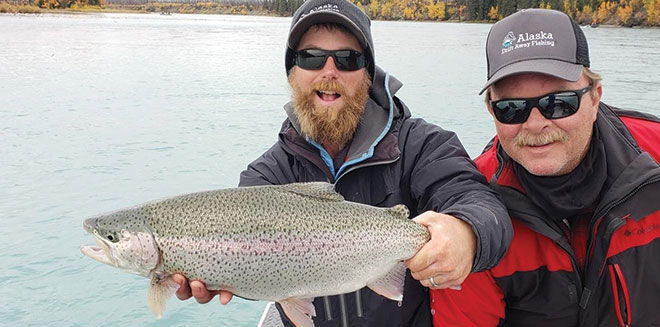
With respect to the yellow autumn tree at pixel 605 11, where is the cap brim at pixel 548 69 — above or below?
below

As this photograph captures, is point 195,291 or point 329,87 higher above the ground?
point 329,87

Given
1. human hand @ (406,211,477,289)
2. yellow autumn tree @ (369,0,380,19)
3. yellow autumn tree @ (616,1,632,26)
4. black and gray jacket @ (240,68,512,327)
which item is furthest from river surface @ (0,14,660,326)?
yellow autumn tree @ (369,0,380,19)

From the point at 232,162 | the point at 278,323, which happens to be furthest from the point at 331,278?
Answer: the point at 232,162

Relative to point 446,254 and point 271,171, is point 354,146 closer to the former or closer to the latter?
point 271,171

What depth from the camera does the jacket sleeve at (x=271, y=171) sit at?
9.61 ft

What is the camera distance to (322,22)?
9.75 ft

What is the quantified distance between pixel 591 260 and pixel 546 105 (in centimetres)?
75

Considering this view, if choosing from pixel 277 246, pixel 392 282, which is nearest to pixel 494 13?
pixel 392 282

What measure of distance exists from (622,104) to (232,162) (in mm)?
10785

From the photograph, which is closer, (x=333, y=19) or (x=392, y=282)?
(x=392, y=282)

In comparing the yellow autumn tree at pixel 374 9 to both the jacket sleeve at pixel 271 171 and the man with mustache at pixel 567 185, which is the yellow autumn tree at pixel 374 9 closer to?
the jacket sleeve at pixel 271 171

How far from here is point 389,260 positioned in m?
2.30

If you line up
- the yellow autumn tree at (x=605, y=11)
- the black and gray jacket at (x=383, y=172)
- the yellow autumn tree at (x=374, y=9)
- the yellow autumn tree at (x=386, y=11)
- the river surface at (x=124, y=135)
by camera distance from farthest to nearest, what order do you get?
the yellow autumn tree at (x=374, y=9)
the yellow autumn tree at (x=386, y=11)
the yellow autumn tree at (x=605, y=11)
the river surface at (x=124, y=135)
the black and gray jacket at (x=383, y=172)

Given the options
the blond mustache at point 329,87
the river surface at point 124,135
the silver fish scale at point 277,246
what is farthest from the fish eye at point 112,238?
the river surface at point 124,135
